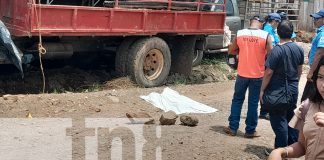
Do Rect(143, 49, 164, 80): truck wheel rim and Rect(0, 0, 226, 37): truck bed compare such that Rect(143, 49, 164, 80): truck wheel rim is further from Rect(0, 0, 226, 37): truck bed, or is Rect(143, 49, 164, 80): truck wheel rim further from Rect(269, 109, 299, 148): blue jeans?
Rect(269, 109, 299, 148): blue jeans

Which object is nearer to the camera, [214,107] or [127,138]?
[127,138]

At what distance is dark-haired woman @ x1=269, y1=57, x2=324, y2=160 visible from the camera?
9.62 feet

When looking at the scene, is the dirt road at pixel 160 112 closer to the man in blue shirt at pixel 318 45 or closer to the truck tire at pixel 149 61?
the truck tire at pixel 149 61

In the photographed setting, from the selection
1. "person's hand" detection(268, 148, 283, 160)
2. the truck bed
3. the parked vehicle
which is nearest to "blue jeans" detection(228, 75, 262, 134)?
the truck bed

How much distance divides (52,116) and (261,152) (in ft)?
9.29

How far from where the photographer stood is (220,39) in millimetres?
12992

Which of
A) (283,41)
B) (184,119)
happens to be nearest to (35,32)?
(184,119)

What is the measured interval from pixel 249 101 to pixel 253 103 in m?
0.06

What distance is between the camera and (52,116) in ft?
23.4

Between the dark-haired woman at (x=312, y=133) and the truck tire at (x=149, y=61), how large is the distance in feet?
21.3

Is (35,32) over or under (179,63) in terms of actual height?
over

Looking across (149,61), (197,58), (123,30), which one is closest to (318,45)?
(123,30)

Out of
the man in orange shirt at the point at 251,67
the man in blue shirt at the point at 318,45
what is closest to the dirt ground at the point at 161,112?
the man in orange shirt at the point at 251,67

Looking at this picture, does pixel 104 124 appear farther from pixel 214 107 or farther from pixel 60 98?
pixel 214 107
